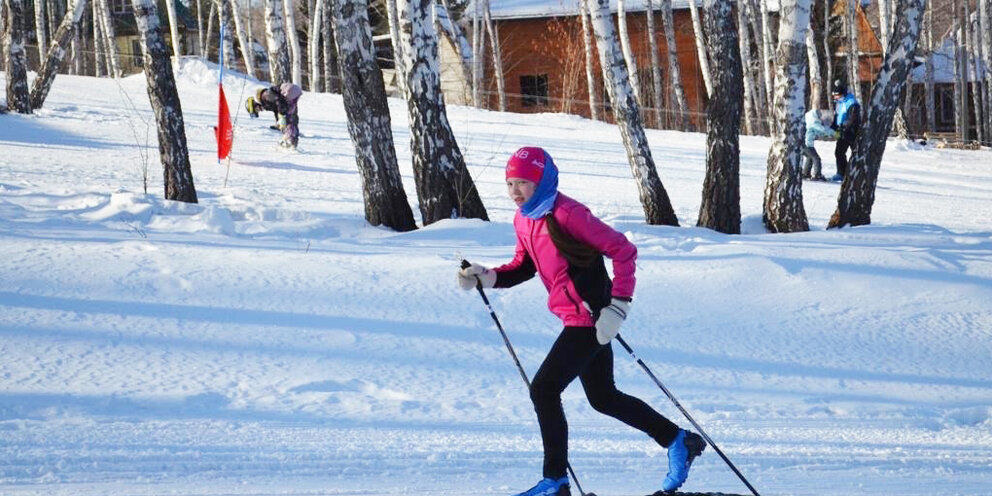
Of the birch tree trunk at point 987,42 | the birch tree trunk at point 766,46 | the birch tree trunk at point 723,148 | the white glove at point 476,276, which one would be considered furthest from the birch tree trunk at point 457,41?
the white glove at point 476,276

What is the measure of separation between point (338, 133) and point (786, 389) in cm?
1558

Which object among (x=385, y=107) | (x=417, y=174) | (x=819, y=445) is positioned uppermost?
(x=385, y=107)

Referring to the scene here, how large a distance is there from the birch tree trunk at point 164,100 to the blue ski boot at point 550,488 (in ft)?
26.0

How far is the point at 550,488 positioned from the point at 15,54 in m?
17.9

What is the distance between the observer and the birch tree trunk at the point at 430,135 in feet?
35.2

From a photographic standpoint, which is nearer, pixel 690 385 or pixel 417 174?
pixel 690 385

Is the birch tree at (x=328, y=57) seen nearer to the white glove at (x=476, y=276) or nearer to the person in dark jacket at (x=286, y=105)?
the person in dark jacket at (x=286, y=105)

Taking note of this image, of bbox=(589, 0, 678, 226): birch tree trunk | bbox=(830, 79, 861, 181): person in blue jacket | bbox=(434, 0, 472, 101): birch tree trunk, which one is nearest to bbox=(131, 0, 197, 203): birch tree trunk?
bbox=(589, 0, 678, 226): birch tree trunk

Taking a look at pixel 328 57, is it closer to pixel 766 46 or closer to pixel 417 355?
pixel 766 46

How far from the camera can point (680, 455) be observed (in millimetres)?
4844

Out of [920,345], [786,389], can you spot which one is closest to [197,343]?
[786,389]

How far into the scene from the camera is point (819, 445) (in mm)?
6133

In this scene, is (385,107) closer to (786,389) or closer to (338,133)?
(786,389)

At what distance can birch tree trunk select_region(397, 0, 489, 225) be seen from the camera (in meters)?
10.7
